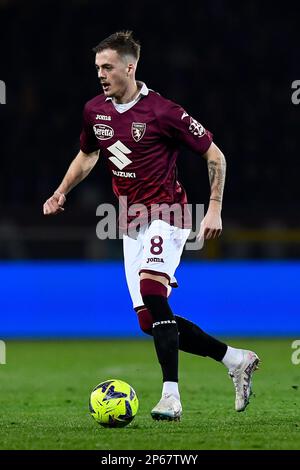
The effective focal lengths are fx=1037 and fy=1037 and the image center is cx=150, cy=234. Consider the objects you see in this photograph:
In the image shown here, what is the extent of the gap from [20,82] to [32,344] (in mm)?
5566

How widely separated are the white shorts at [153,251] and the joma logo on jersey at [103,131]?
1.96 feet

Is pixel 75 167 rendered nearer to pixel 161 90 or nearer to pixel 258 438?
pixel 258 438

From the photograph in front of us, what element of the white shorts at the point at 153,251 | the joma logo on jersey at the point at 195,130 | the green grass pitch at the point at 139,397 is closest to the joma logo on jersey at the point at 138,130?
the joma logo on jersey at the point at 195,130

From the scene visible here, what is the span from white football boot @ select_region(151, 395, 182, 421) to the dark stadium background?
7.69m

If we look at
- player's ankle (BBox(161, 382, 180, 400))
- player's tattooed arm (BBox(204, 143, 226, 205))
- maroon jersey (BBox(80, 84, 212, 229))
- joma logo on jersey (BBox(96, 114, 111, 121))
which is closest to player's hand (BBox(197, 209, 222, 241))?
player's tattooed arm (BBox(204, 143, 226, 205))

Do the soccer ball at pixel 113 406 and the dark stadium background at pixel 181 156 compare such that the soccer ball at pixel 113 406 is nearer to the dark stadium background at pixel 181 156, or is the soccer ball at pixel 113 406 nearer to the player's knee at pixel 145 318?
the player's knee at pixel 145 318

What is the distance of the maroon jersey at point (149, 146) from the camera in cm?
603

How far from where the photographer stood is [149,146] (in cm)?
608

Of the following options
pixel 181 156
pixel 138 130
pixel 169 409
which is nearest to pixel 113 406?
pixel 169 409

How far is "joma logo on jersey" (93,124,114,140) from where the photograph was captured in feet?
20.3

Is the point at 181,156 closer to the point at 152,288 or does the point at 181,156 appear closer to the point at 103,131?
the point at 103,131

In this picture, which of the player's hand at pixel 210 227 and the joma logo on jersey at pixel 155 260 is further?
the joma logo on jersey at pixel 155 260

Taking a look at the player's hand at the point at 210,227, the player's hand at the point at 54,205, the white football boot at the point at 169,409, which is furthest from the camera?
the player's hand at the point at 54,205

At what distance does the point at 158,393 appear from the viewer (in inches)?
311
